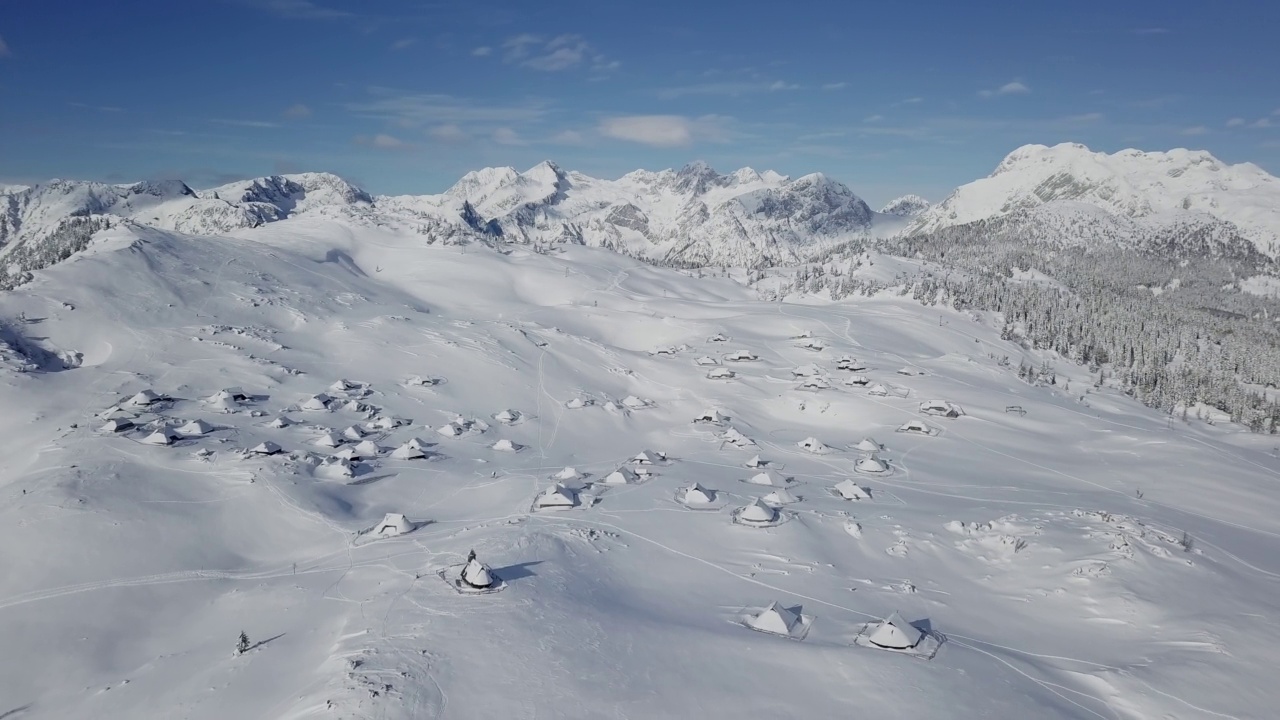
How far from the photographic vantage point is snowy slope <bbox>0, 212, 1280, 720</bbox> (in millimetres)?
22797

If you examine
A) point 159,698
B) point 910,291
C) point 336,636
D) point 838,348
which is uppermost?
point 910,291

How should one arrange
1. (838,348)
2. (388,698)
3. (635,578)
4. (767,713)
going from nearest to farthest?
(388,698), (767,713), (635,578), (838,348)

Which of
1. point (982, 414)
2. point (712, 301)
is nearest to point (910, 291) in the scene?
point (712, 301)

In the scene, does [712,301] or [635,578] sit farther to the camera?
[712,301]

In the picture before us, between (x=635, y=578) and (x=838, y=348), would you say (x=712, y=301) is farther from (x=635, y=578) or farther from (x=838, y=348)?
(x=635, y=578)

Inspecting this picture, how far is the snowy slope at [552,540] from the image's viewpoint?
22.8 meters

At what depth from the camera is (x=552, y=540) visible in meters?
35.0

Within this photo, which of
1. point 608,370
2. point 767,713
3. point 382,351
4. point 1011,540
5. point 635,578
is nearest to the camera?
point 767,713

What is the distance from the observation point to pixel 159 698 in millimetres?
22125

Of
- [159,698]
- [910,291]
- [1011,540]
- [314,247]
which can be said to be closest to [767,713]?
[159,698]

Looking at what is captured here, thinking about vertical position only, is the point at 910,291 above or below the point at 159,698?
above

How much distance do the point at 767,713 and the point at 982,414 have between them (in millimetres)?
70460

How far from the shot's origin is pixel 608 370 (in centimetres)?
8994

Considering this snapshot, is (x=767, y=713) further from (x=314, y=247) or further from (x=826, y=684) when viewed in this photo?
(x=314, y=247)
